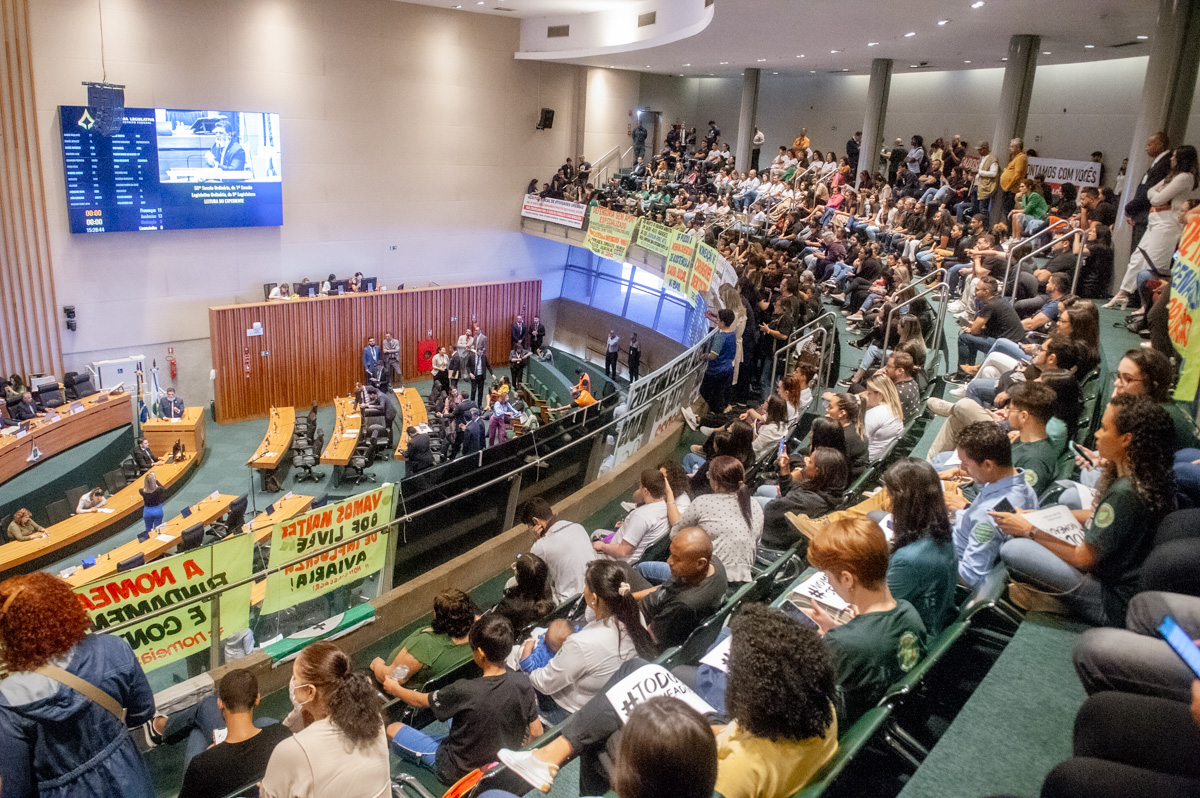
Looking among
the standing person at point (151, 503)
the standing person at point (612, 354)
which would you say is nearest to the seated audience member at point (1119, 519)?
the standing person at point (151, 503)

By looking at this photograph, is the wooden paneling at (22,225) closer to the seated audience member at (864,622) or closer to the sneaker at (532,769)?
the sneaker at (532,769)

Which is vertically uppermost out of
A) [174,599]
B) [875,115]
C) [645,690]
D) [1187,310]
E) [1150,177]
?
[875,115]

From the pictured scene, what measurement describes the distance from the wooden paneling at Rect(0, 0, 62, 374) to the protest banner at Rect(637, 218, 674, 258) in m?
9.87

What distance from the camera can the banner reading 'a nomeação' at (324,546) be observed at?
16.1 ft

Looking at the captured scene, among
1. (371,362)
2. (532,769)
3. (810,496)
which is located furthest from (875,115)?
(532,769)

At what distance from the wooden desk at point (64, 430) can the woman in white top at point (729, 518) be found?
10.9m

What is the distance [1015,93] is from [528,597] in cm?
1179

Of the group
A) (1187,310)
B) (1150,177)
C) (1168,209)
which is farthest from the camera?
(1150,177)

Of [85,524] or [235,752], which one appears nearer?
[235,752]

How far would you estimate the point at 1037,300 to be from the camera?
7215 millimetres

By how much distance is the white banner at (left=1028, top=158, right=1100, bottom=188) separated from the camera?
50.2 feet

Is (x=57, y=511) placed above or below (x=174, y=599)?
below

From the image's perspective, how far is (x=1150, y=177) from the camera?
285 inches

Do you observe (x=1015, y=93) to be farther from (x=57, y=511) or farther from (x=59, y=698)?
(x=57, y=511)
